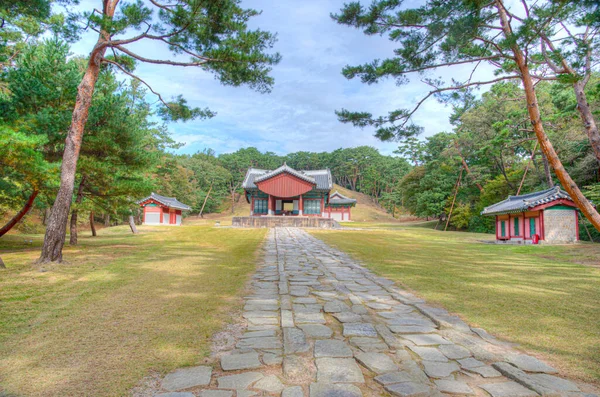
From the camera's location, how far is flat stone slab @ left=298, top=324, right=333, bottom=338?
9.45 ft

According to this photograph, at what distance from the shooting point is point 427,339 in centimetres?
285

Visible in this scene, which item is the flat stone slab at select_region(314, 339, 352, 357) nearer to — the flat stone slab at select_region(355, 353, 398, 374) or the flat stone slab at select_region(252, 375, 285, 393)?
the flat stone slab at select_region(355, 353, 398, 374)

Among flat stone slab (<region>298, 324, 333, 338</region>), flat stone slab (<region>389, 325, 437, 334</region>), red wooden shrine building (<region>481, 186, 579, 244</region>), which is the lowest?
flat stone slab (<region>389, 325, 437, 334</region>)

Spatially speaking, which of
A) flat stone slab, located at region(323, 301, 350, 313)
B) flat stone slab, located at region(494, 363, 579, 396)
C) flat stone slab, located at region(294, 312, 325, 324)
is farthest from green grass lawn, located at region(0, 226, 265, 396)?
flat stone slab, located at region(494, 363, 579, 396)

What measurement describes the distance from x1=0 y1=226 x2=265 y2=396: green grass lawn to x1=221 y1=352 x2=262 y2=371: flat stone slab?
20 cm

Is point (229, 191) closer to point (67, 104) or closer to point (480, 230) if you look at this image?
point (480, 230)

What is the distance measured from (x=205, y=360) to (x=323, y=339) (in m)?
1.03

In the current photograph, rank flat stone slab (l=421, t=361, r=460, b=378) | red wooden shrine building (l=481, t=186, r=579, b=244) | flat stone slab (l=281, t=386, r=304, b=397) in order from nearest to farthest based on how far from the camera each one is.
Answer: flat stone slab (l=281, t=386, r=304, b=397)
flat stone slab (l=421, t=361, r=460, b=378)
red wooden shrine building (l=481, t=186, r=579, b=244)

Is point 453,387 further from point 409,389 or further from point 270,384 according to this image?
point 270,384

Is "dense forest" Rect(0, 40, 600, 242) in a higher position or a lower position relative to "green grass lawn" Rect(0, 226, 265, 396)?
higher

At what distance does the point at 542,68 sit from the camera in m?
8.83

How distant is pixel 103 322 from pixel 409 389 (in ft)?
9.66

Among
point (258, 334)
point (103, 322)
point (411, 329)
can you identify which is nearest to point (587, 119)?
point (411, 329)

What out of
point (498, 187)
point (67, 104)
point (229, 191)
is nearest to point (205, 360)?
point (67, 104)
